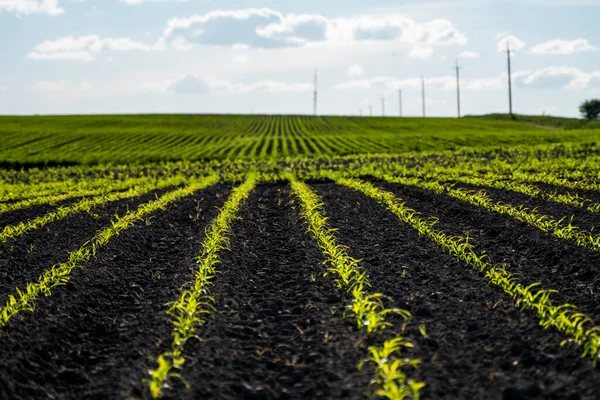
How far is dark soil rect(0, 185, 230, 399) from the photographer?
16.7ft

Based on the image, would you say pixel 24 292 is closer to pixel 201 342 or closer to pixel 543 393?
pixel 201 342

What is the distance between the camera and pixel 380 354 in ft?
16.4

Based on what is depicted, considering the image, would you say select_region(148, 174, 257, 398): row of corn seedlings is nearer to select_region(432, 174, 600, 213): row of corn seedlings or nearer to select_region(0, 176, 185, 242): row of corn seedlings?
select_region(0, 176, 185, 242): row of corn seedlings

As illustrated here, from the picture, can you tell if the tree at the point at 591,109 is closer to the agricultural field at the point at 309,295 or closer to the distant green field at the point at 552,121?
the distant green field at the point at 552,121

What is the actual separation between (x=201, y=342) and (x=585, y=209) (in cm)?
846

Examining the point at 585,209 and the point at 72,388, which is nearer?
the point at 72,388

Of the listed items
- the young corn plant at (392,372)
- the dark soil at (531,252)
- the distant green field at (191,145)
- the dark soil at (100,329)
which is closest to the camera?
the young corn plant at (392,372)

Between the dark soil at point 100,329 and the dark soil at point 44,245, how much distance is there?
738 millimetres

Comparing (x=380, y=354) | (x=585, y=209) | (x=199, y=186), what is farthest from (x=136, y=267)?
(x=199, y=186)

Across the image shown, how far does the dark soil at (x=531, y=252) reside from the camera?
6973 millimetres

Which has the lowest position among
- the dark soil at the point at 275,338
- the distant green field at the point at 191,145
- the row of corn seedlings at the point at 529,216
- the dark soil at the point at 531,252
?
the dark soil at the point at 275,338

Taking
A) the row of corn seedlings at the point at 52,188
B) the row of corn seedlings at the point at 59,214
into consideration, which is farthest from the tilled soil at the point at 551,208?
the row of corn seedlings at the point at 52,188

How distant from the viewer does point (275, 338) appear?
232 inches

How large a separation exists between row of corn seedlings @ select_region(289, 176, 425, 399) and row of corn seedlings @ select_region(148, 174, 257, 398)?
150 cm
